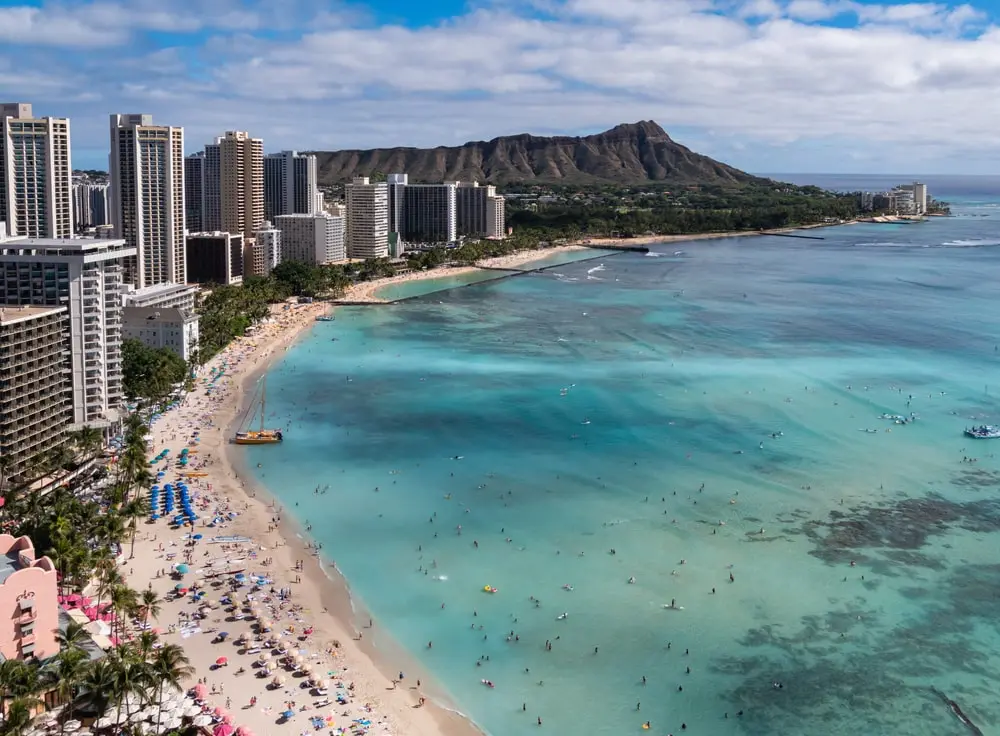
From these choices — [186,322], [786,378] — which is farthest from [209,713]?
[786,378]

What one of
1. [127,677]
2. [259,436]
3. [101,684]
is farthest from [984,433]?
[101,684]

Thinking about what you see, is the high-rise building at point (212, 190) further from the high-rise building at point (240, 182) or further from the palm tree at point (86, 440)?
the palm tree at point (86, 440)

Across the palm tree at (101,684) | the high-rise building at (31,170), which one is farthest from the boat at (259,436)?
the high-rise building at (31,170)

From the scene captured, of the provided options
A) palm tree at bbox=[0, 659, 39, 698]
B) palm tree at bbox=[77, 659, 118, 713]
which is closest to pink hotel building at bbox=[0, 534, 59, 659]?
palm tree at bbox=[0, 659, 39, 698]

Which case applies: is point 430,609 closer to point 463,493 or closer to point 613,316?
point 463,493

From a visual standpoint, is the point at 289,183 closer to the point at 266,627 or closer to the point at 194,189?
the point at 194,189
